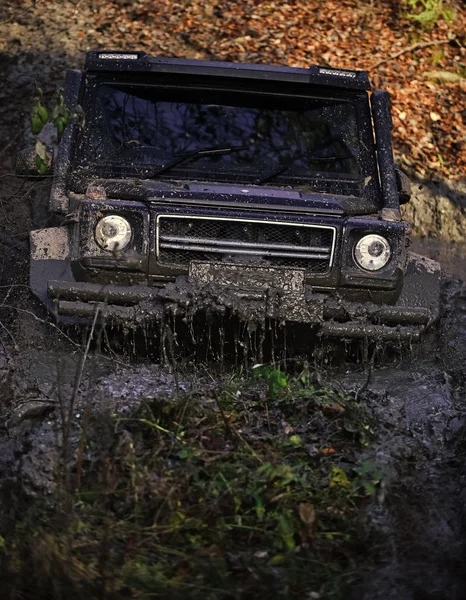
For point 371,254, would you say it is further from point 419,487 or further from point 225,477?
point 225,477

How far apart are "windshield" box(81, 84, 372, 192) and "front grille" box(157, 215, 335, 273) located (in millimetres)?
634

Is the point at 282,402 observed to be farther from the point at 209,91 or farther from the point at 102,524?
the point at 209,91

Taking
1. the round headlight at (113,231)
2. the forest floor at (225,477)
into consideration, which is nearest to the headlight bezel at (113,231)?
the round headlight at (113,231)

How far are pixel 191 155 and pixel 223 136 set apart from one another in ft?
0.89

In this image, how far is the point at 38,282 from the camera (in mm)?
5887

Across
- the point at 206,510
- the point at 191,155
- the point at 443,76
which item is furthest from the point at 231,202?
the point at 443,76

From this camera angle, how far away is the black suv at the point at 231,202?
18.3 ft

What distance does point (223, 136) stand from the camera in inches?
254

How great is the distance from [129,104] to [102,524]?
341 cm

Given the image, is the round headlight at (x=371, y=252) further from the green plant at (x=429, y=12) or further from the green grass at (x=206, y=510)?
the green plant at (x=429, y=12)

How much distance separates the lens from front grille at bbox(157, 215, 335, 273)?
5.66 meters

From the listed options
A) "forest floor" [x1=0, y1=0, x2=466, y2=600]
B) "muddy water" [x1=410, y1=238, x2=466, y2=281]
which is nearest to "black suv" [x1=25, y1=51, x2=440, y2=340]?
"forest floor" [x1=0, y1=0, x2=466, y2=600]

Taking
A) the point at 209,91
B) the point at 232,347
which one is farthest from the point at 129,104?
the point at 232,347

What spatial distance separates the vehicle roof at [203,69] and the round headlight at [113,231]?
1241 millimetres
